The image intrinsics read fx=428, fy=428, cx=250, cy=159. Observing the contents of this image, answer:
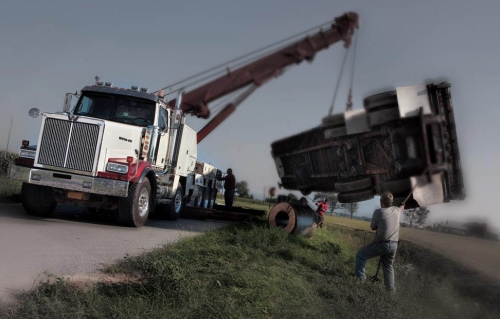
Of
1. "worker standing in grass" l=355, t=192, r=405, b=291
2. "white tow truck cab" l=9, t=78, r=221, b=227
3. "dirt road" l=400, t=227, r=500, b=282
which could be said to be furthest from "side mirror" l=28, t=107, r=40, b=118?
"dirt road" l=400, t=227, r=500, b=282

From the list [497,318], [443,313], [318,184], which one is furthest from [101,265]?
[497,318]

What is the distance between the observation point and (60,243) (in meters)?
6.86

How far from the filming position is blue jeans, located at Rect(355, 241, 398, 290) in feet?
23.2

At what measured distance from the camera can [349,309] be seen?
17.1ft

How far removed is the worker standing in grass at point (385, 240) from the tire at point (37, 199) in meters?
6.97

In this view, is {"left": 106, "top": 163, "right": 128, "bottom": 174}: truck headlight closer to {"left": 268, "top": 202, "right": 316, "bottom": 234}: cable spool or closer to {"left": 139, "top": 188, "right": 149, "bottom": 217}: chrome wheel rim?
{"left": 139, "top": 188, "right": 149, "bottom": 217}: chrome wheel rim

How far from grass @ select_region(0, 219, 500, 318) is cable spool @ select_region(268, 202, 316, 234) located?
1.72 ft

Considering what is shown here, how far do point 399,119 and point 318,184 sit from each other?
523 centimetres

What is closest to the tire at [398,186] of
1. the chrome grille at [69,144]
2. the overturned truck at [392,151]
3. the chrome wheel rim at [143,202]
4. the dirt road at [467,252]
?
the overturned truck at [392,151]

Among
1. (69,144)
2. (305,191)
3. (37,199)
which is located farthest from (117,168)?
(305,191)

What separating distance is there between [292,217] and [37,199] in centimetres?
590

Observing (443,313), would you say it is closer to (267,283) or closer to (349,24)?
(267,283)

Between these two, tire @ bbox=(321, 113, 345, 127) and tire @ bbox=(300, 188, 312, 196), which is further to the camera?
tire @ bbox=(300, 188, 312, 196)

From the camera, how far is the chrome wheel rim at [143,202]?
9.81 meters
